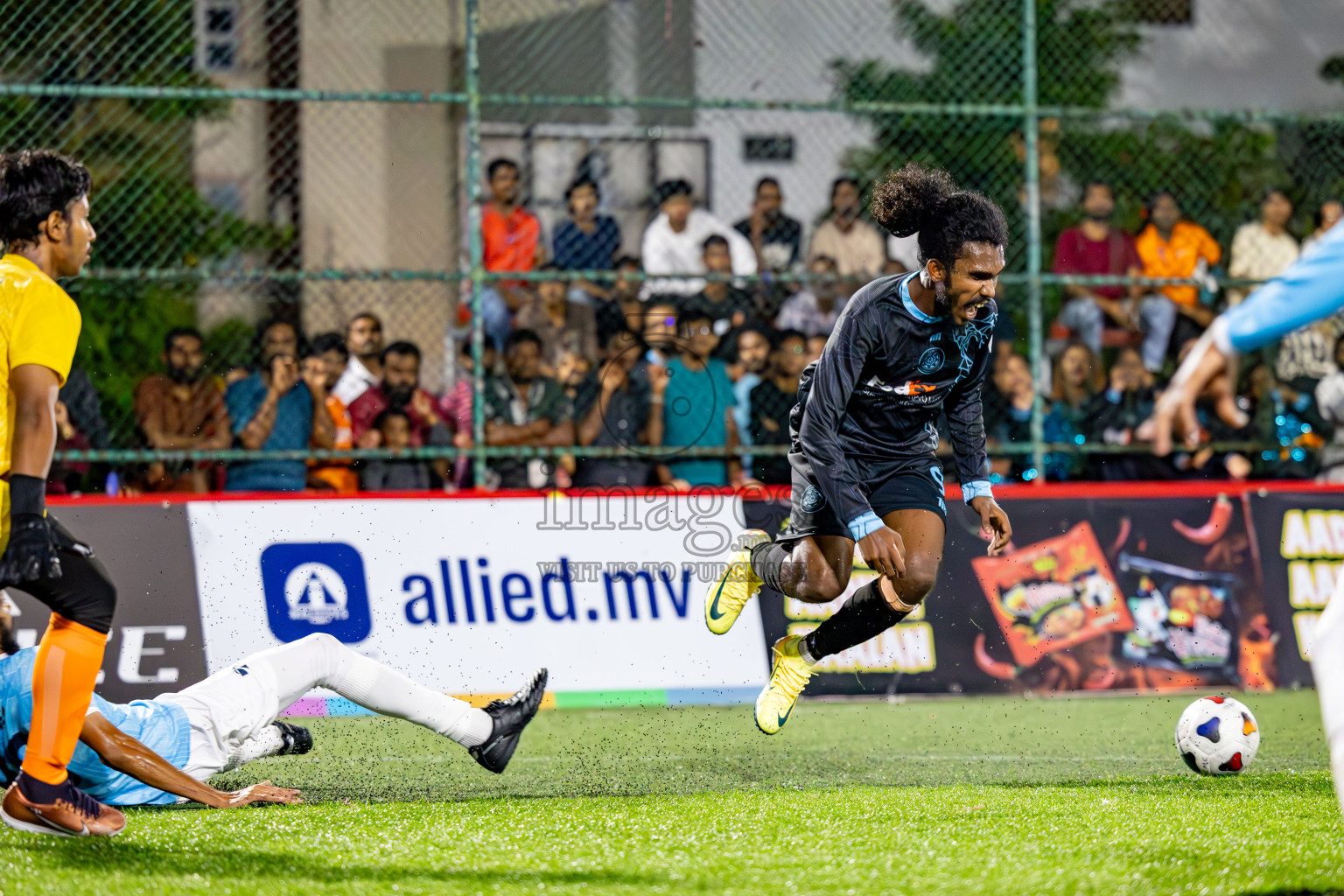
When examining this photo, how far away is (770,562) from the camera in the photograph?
650 centimetres

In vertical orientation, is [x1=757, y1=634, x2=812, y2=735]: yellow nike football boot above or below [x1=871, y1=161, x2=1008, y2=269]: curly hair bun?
below

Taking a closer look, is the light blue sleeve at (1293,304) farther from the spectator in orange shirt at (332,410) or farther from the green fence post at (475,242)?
the spectator in orange shirt at (332,410)

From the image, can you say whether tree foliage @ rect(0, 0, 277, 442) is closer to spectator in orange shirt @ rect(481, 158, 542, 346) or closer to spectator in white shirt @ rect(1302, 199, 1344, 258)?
spectator in orange shirt @ rect(481, 158, 542, 346)

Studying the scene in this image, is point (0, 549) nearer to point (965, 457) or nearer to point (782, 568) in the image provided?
point (782, 568)

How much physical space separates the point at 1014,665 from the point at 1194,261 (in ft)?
11.9

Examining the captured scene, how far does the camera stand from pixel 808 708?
26.7 ft

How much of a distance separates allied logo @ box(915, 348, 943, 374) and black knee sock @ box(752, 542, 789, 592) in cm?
108

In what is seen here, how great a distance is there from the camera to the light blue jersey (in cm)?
451

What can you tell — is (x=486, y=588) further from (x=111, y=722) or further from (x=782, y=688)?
(x=111, y=722)

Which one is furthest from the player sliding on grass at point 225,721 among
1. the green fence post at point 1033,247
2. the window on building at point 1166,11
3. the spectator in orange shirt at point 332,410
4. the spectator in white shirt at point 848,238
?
the window on building at point 1166,11

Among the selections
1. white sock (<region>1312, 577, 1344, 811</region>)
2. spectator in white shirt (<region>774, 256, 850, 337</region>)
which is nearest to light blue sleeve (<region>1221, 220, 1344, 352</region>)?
white sock (<region>1312, 577, 1344, 811</region>)

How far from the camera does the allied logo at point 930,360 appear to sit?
5824 mm

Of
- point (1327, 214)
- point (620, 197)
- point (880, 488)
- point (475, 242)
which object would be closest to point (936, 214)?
point (880, 488)

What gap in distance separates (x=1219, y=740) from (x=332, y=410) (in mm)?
5445
